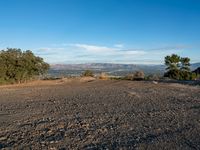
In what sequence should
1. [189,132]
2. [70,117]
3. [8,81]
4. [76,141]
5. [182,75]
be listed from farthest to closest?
[182,75] < [8,81] < [70,117] < [189,132] < [76,141]

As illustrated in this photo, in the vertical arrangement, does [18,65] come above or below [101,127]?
above

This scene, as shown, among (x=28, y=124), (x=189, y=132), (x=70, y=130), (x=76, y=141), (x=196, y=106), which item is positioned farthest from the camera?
(x=196, y=106)

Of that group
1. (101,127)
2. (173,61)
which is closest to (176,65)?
(173,61)

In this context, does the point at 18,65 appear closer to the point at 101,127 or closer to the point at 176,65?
the point at 176,65

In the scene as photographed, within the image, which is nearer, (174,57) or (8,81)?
(8,81)

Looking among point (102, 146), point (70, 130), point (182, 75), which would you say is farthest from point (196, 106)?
point (182, 75)

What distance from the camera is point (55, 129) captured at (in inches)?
507

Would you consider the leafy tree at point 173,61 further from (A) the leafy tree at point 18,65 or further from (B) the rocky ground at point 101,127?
(B) the rocky ground at point 101,127

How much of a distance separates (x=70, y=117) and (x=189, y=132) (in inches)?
230

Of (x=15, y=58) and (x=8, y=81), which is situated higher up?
(x=15, y=58)

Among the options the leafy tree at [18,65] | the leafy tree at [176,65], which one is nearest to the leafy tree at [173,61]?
the leafy tree at [176,65]

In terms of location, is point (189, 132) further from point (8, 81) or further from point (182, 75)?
point (182, 75)

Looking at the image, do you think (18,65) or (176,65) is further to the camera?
(176,65)

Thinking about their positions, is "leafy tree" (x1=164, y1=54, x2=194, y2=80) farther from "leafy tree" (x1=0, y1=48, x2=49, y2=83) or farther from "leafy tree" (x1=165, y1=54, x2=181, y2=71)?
"leafy tree" (x1=0, y1=48, x2=49, y2=83)
